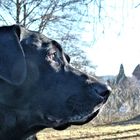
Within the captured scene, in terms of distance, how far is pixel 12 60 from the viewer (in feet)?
12.0

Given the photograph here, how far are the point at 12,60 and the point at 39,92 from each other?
33cm

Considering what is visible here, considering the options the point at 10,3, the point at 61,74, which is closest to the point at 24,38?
the point at 61,74

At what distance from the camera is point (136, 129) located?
1323 cm

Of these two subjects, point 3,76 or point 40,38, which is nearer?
point 3,76

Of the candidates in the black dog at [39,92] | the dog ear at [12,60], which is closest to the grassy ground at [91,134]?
the black dog at [39,92]

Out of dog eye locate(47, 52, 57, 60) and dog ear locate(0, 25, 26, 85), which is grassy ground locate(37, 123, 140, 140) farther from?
dog ear locate(0, 25, 26, 85)

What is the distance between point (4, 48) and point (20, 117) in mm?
533

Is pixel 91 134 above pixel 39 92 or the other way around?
the other way around

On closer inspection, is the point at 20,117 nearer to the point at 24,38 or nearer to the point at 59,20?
the point at 24,38

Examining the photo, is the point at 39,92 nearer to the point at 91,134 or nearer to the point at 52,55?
the point at 52,55

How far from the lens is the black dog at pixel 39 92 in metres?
3.70

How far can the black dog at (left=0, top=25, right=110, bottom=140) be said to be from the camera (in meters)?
3.70

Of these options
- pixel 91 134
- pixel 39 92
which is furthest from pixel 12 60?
pixel 91 134

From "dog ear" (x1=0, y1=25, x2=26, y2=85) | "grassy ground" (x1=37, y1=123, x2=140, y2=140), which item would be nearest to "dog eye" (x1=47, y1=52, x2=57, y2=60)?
"dog ear" (x1=0, y1=25, x2=26, y2=85)
